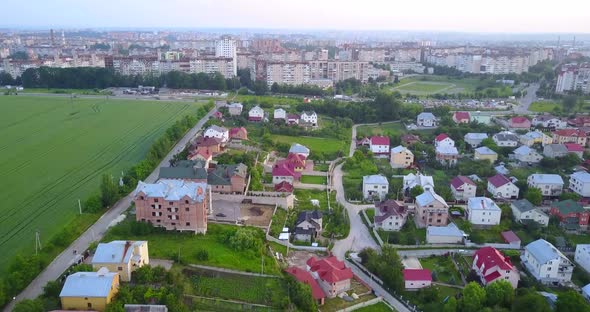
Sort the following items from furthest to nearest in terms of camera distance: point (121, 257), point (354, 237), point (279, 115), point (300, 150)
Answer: point (279, 115) < point (300, 150) < point (354, 237) < point (121, 257)

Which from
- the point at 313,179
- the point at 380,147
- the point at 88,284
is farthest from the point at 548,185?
the point at 88,284

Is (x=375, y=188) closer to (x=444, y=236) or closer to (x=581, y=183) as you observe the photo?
(x=444, y=236)

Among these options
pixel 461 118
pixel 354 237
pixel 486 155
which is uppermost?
pixel 461 118

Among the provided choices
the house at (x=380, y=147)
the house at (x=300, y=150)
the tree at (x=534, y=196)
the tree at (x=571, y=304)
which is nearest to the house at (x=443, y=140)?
the house at (x=380, y=147)

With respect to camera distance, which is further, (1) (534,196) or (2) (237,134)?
(2) (237,134)

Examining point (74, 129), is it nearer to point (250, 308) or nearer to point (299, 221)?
point (299, 221)

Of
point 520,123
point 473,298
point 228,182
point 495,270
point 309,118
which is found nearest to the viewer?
point 473,298
